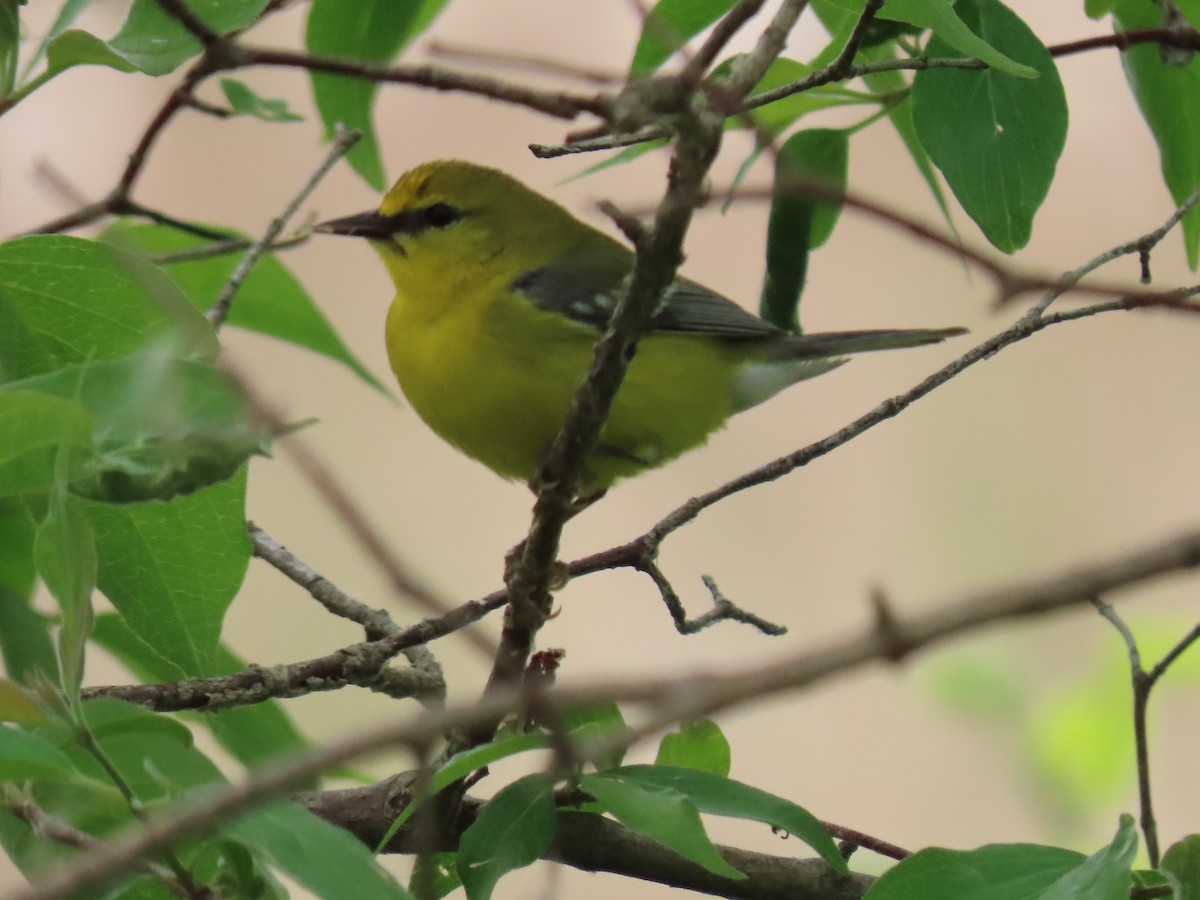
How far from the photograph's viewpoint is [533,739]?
851 mm

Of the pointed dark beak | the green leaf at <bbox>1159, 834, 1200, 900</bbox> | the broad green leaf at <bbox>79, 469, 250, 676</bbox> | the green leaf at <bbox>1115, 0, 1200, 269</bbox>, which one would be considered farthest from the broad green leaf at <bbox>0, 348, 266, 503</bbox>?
the pointed dark beak

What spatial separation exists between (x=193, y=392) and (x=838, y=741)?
12.8ft

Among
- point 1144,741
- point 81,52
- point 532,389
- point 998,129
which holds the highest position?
point 532,389

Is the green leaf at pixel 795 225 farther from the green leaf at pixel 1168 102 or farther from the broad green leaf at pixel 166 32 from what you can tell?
the broad green leaf at pixel 166 32

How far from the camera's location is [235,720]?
1.23m

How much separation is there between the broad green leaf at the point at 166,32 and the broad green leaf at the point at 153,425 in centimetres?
32

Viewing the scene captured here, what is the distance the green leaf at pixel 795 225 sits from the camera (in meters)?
1.39

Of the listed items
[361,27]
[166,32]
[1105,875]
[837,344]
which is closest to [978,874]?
[1105,875]

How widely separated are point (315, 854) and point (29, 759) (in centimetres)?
14

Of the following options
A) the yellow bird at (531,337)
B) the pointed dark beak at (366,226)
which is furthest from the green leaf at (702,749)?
the pointed dark beak at (366,226)

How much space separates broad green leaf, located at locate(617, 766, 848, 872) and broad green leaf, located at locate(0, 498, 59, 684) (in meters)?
0.46

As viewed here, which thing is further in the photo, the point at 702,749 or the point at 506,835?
the point at 702,749

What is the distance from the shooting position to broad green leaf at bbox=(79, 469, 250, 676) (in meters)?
1.02

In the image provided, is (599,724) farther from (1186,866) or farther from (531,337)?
(531,337)
